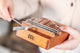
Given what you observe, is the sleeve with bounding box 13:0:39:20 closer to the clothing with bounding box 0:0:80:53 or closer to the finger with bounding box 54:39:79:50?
the clothing with bounding box 0:0:80:53

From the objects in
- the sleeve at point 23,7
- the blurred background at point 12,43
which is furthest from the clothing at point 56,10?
the blurred background at point 12,43

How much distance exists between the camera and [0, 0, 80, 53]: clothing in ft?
1.29

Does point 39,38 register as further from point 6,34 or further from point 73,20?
point 6,34

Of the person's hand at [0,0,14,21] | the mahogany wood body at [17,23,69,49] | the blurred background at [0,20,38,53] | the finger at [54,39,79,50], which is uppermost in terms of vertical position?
the person's hand at [0,0,14,21]

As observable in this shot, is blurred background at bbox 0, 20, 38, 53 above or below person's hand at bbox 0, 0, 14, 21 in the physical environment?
below

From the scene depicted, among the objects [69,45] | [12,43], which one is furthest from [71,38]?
[12,43]

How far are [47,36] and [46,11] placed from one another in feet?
0.51

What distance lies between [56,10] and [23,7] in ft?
0.35

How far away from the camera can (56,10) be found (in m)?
0.43

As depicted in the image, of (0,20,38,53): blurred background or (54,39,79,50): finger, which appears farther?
(0,20,38,53): blurred background

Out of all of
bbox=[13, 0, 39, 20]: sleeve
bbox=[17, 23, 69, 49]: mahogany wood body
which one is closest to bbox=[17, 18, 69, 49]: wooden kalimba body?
bbox=[17, 23, 69, 49]: mahogany wood body

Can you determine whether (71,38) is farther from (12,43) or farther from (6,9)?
(12,43)

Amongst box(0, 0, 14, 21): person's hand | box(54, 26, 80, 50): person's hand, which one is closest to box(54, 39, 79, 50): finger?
box(54, 26, 80, 50): person's hand

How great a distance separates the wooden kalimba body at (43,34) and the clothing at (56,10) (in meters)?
0.07
